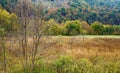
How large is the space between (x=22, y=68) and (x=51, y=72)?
1196 millimetres

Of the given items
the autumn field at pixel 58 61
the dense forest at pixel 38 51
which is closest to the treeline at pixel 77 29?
the dense forest at pixel 38 51

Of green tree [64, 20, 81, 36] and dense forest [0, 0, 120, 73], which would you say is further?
green tree [64, 20, 81, 36]

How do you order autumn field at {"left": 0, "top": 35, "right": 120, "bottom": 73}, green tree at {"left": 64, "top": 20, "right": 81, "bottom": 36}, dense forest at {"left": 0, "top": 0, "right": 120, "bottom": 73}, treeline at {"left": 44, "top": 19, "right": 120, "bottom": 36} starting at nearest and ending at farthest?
dense forest at {"left": 0, "top": 0, "right": 120, "bottom": 73} → autumn field at {"left": 0, "top": 35, "right": 120, "bottom": 73} → treeline at {"left": 44, "top": 19, "right": 120, "bottom": 36} → green tree at {"left": 64, "top": 20, "right": 81, "bottom": 36}

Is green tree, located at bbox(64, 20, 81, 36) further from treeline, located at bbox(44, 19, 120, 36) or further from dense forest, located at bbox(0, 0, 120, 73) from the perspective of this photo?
dense forest, located at bbox(0, 0, 120, 73)

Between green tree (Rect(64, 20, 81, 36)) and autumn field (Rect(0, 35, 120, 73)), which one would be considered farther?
green tree (Rect(64, 20, 81, 36))

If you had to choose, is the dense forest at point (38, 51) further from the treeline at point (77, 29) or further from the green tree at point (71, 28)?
the green tree at point (71, 28)

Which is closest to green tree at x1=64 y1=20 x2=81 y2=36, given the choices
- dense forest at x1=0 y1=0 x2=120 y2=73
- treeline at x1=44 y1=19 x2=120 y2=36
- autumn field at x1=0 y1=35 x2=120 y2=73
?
treeline at x1=44 y1=19 x2=120 y2=36

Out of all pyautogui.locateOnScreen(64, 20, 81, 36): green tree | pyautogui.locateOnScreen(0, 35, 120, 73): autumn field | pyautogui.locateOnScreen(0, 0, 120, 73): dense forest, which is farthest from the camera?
pyautogui.locateOnScreen(64, 20, 81, 36): green tree

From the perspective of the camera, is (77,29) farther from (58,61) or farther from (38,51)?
(38,51)

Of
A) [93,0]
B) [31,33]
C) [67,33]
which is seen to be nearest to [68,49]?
[31,33]

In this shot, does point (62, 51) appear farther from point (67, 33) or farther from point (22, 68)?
point (67, 33)

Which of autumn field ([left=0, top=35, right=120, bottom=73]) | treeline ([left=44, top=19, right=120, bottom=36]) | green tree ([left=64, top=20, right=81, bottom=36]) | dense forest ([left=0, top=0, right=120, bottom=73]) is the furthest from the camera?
green tree ([left=64, top=20, right=81, bottom=36])

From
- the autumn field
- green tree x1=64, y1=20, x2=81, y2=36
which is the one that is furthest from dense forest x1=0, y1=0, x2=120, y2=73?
green tree x1=64, y1=20, x2=81, y2=36

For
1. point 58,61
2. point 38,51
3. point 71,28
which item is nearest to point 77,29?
point 71,28
